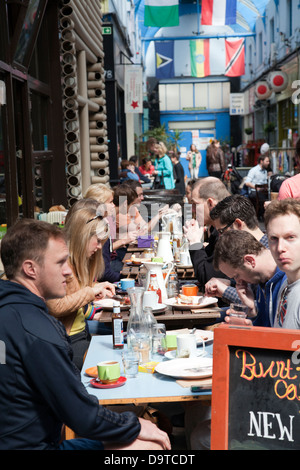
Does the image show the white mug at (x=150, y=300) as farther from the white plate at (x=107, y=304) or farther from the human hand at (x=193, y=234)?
the human hand at (x=193, y=234)

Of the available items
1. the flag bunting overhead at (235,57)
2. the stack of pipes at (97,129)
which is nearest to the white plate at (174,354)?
the stack of pipes at (97,129)

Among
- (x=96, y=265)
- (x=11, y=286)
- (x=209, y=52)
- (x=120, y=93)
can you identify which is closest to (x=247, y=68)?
(x=209, y=52)

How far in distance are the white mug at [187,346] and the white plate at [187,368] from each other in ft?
0.14

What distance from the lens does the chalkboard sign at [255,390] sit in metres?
2.15

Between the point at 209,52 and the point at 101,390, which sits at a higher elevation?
the point at 209,52

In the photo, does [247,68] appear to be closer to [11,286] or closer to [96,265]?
[96,265]

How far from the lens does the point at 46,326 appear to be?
222 cm

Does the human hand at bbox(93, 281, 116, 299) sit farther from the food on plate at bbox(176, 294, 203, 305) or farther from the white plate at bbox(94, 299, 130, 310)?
the food on plate at bbox(176, 294, 203, 305)

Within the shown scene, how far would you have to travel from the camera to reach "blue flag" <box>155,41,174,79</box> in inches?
1065

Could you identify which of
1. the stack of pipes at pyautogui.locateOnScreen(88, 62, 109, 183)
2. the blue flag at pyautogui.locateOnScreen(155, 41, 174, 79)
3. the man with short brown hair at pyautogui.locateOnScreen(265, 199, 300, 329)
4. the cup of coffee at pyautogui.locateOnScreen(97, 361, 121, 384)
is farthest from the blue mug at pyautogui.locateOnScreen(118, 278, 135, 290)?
the blue flag at pyautogui.locateOnScreen(155, 41, 174, 79)

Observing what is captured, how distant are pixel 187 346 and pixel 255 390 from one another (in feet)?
2.46

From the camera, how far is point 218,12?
17156 mm

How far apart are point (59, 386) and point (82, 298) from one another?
64.8 inches

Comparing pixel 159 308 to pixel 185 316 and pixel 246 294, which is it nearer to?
pixel 185 316
